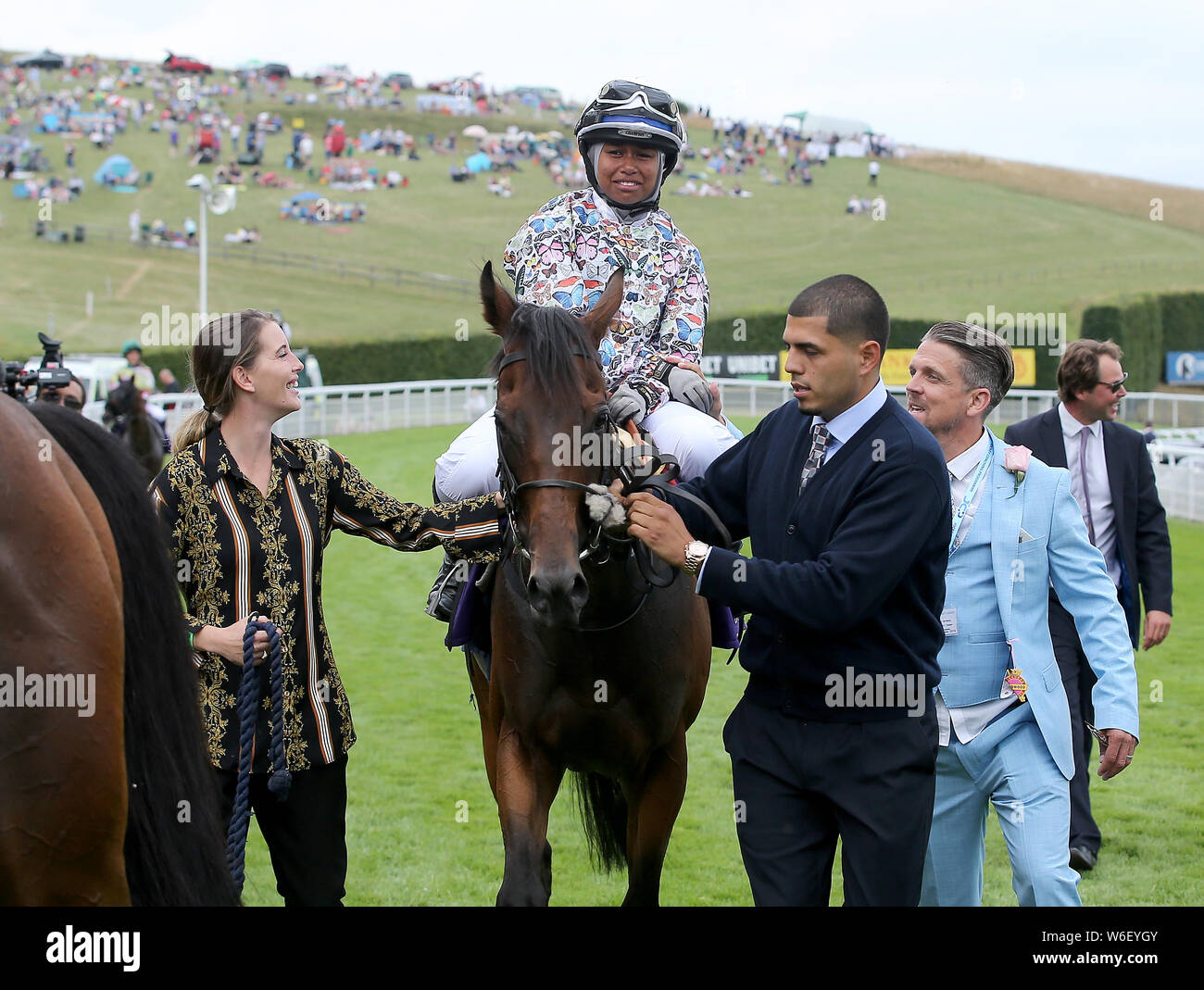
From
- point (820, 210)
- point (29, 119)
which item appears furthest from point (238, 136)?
point (820, 210)

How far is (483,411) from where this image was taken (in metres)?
26.7

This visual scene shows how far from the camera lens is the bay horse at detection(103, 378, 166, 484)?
12.5m

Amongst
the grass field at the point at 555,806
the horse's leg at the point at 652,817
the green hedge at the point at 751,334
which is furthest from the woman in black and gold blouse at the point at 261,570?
the green hedge at the point at 751,334

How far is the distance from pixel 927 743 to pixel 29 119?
234 ft

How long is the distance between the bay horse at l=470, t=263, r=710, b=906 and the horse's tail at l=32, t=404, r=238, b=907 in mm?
855

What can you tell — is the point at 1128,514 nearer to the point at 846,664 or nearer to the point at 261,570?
the point at 846,664

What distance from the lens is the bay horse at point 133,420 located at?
1253 centimetres

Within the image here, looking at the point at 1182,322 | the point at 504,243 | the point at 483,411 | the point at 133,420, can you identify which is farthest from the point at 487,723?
the point at 504,243

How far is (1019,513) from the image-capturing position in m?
3.72

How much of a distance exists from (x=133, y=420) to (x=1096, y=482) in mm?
9665

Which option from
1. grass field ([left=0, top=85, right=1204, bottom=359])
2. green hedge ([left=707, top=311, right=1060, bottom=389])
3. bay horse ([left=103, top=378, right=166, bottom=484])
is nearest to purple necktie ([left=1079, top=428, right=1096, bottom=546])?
bay horse ([left=103, top=378, right=166, bottom=484])

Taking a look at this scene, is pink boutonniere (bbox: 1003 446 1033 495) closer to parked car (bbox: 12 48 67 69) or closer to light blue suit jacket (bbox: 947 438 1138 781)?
light blue suit jacket (bbox: 947 438 1138 781)

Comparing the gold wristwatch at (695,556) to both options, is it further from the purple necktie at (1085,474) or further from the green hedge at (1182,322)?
the green hedge at (1182,322)

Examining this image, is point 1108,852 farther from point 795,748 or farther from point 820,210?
point 820,210
